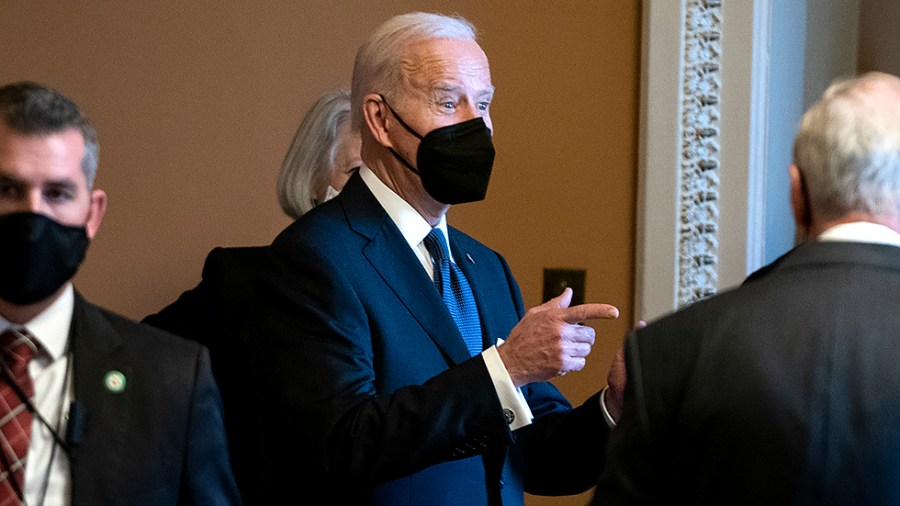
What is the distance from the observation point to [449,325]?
248 cm

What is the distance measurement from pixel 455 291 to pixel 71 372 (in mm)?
897

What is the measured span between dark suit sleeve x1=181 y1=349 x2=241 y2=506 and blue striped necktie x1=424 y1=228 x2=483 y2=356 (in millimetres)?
681

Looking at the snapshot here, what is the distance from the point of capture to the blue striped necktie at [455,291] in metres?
2.58

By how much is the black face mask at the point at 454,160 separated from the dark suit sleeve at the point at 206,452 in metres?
0.71

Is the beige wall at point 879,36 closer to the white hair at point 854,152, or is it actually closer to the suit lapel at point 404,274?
the suit lapel at point 404,274

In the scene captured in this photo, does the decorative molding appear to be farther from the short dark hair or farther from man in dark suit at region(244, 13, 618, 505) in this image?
the short dark hair

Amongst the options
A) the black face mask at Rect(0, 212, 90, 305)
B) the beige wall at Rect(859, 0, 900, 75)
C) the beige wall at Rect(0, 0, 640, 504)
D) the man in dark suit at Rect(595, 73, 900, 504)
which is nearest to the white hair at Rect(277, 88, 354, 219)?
the beige wall at Rect(0, 0, 640, 504)

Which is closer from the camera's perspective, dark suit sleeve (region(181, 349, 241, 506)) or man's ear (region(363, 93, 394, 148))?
dark suit sleeve (region(181, 349, 241, 506))

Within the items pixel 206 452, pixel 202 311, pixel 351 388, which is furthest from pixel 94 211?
pixel 202 311

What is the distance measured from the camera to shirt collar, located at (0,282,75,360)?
190 centimetres

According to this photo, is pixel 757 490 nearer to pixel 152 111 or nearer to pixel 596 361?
pixel 596 361

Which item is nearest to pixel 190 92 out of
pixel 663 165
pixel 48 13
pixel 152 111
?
pixel 152 111

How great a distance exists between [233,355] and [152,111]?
1293 mm

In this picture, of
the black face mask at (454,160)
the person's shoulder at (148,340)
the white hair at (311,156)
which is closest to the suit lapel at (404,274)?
the black face mask at (454,160)
